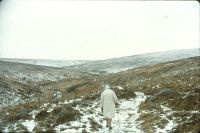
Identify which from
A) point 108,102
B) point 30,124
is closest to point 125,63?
point 108,102

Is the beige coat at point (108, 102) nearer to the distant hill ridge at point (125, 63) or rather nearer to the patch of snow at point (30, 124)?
the patch of snow at point (30, 124)

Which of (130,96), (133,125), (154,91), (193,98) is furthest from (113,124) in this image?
(154,91)

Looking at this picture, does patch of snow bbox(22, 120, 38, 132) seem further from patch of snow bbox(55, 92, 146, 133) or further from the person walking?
the person walking

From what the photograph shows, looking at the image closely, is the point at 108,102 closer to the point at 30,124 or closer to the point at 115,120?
the point at 115,120

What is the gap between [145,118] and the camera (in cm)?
2072

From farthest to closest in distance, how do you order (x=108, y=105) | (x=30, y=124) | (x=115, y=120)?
1. (x=115, y=120)
2. (x=108, y=105)
3. (x=30, y=124)

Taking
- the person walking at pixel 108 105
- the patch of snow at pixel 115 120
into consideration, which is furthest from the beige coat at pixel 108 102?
→ the patch of snow at pixel 115 120

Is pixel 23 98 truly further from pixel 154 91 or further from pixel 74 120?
pixel 74 120

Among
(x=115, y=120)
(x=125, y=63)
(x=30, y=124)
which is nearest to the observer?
(x=30, y=124)

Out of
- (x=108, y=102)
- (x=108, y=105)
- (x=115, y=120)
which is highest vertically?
(x=108, y=102)

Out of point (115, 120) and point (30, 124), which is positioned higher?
point (30, 124)

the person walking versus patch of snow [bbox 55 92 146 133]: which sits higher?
the person walking

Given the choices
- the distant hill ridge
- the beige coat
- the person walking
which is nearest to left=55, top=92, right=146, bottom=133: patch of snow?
the person walking

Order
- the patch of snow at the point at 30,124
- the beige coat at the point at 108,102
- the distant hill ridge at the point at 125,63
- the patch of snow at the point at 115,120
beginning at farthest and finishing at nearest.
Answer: the distant hill ridge at the point at 125,63 → the beige coat at the point at 108,102 → the patch of snow at the point at 30,124 → the patch of snow at the point at 115,120
